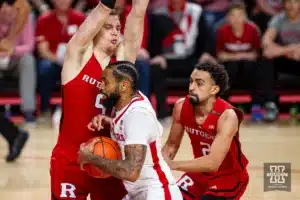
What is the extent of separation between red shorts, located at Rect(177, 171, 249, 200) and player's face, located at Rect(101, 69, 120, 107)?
1198mm

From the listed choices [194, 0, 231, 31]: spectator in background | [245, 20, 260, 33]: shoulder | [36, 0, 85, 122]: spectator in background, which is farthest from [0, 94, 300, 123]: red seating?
[194, 0, 231, 31]: spectator in background

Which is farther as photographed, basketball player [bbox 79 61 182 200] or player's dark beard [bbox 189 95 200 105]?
player's dark beard [bbox 189 95 200 105]

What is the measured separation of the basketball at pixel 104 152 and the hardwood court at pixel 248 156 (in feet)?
7.32

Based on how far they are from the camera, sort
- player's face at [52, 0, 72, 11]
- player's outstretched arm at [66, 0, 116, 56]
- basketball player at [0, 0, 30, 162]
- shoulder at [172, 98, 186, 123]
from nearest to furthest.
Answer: player's outstretched arm at [66, 0, 116, 56], shoulder at [172, 98, 186, 123], basketball player at [0, 0, 30, 162], player's face at [52, 0, 72, 11]

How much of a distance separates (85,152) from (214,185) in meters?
1.27

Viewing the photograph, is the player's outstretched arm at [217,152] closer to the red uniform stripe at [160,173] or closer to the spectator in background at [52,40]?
the red uniform stripe at [160,173]

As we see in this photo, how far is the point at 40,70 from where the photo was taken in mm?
10875

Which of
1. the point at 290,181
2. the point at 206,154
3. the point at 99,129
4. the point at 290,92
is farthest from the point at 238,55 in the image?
the point at 99,129

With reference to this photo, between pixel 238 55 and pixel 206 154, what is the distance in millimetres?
5617

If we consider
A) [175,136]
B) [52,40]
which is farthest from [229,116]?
[52,40]

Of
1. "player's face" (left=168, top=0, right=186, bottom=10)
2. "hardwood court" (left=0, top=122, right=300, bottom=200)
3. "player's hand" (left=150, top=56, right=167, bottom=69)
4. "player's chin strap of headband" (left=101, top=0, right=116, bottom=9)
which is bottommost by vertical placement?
"hardwood court" (left=0, top=122, right=300, bottom=200)

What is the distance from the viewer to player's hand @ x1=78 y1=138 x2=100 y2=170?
15.2ft

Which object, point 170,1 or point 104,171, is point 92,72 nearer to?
point 104,171

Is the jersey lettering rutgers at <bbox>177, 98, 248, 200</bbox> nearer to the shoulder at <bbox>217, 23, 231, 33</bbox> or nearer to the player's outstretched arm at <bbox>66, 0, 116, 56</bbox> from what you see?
the player's outstretched arm at <bbox>66, 0, 116, 56</bbox>
